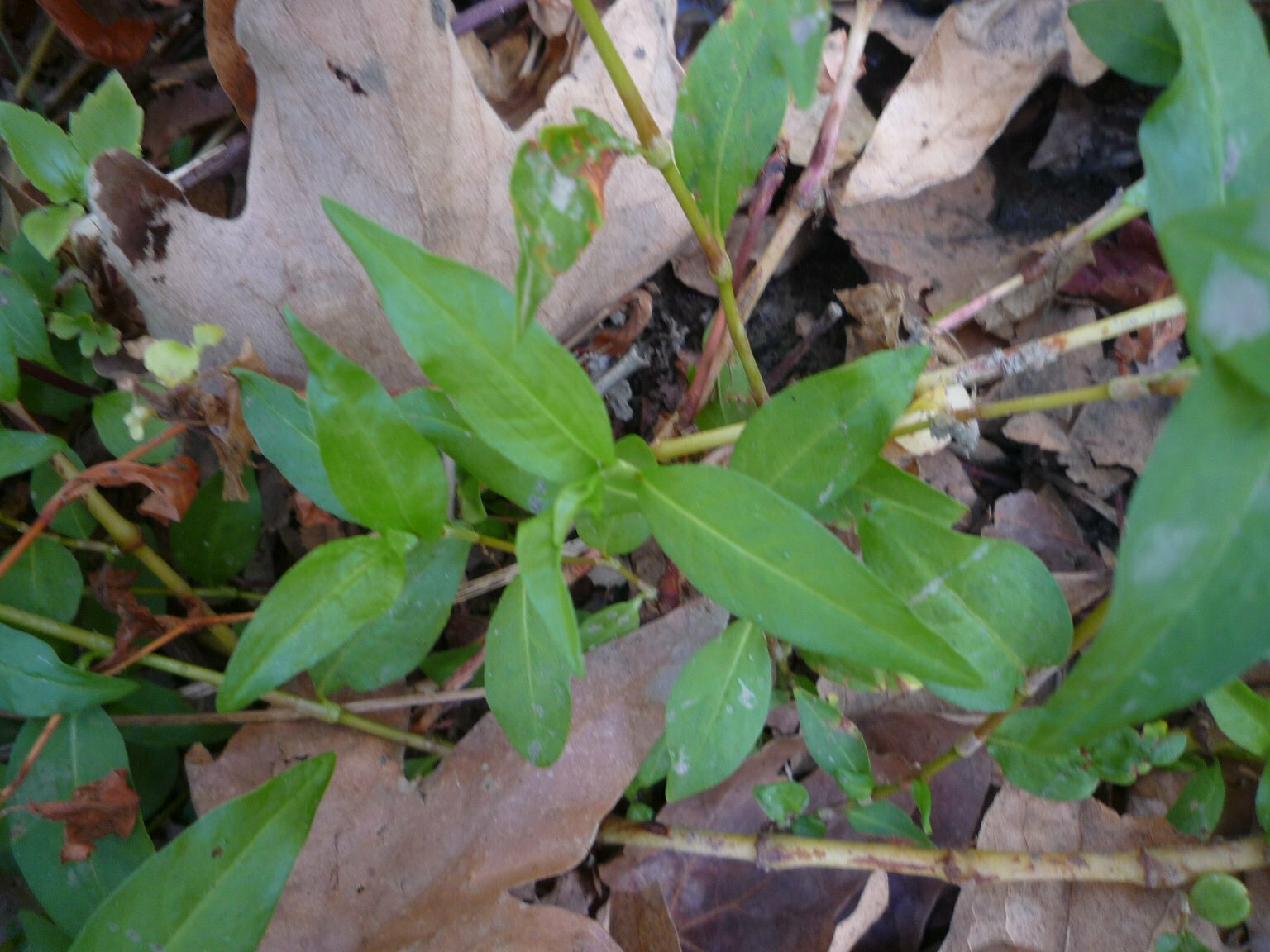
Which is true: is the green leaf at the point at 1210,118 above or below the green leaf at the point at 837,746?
above

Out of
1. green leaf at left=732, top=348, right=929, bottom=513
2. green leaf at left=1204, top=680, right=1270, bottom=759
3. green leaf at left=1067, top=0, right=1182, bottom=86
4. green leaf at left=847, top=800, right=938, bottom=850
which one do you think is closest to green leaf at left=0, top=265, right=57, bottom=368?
green leaf at left=732, top=348, right=929, bottom=513

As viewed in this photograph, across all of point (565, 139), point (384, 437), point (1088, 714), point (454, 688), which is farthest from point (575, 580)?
point (1088, 714)

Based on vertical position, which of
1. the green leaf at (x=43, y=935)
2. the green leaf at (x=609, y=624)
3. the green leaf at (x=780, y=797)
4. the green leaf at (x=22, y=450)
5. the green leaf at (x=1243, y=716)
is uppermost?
the green leaf at (x=22, y=450)

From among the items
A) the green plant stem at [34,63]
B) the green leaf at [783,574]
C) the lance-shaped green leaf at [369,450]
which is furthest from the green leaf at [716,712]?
the green plant stem at [34,63]

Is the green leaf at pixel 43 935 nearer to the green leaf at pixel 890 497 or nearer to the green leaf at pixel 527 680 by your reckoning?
the green leaf at pixel 527 680

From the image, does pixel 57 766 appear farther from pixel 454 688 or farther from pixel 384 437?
pixel 384 437

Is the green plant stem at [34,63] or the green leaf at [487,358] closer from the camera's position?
the green leaf at [487,358]

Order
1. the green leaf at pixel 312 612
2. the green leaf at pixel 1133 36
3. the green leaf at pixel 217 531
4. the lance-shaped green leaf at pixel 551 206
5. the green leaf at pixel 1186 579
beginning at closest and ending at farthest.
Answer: the green leaf at pixel 1186 579 < the lance-shaped green leaf at pixel 551 206 < the green leaf at pixel 312 612 < the green leaf at pixel 1133 36 < the green leaf at pixel 217 531

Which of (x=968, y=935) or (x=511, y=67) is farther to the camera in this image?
(x=511, y=67)

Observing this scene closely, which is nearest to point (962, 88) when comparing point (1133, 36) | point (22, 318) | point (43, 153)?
point (1133, 36)
